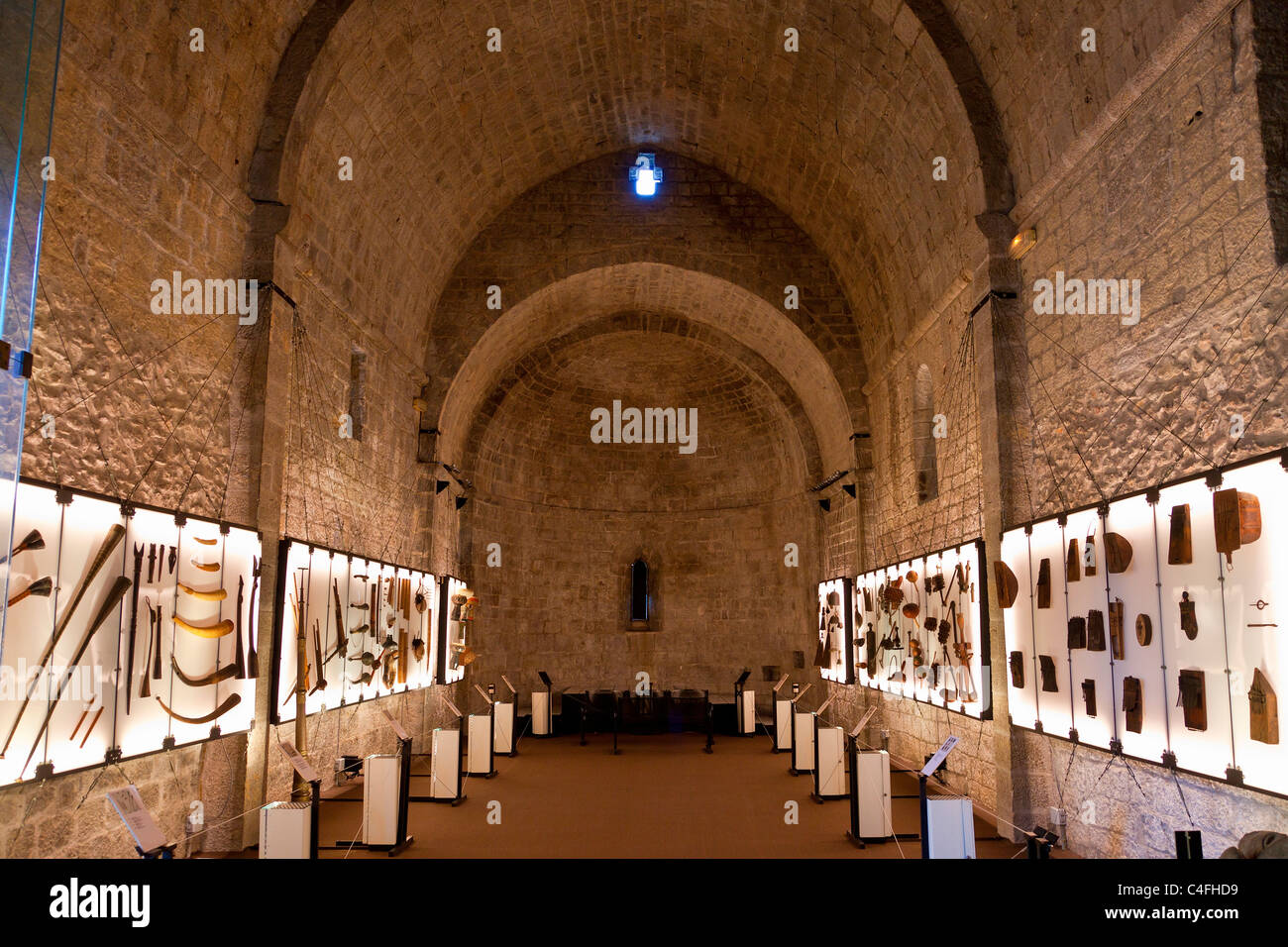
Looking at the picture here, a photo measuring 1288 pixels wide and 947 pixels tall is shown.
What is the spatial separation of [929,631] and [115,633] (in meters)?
7.94

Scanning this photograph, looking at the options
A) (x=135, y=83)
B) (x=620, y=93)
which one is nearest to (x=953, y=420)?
(x=620, y=93)

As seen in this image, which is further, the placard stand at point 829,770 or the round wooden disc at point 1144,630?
the placard stand at point 829,770

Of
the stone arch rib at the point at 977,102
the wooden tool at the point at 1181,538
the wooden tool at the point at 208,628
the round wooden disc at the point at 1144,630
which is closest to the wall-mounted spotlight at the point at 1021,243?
the stone arch rib at the point at 977,102

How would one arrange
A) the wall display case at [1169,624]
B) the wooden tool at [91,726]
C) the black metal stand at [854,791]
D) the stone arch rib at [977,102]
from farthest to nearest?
the stone arch rib at [977,102] → the black metal stand at [854,791] → the wooden tool at [91,726] → the wall display case at [1169,624]

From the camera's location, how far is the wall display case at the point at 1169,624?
15.2 ft

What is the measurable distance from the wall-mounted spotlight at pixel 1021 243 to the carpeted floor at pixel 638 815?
5.25m

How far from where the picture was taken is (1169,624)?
553cm

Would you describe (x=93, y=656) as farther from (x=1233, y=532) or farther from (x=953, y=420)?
(x=953, y=420)

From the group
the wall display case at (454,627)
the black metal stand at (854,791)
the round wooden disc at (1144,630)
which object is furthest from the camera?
the wall display case at (454,627)

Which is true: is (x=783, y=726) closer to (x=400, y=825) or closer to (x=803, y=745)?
(x=803, y=745)

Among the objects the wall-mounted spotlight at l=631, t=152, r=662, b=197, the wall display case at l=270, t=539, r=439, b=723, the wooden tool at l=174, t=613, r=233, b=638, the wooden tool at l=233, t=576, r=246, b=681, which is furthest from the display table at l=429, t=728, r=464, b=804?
the wall-mounted spotlight at l=631, t=152, r=662, b=197

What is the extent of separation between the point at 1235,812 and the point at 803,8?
8.94 metres

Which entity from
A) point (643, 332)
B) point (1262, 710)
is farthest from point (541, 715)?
point (1262, 710)
